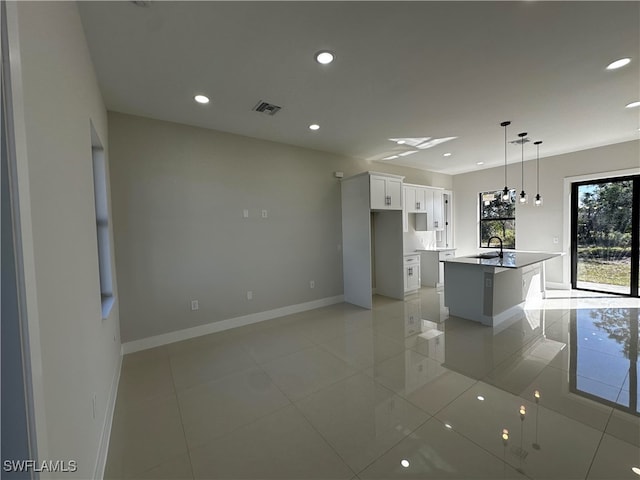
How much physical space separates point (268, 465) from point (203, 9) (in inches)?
118

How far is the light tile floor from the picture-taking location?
161 centimetres

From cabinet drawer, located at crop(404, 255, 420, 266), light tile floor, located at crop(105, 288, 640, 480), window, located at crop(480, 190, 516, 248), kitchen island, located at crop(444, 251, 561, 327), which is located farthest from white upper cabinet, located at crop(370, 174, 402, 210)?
window, located at crop(480, 190, 516, 248)

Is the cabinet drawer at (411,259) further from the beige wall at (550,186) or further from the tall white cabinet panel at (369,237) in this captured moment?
the beige wall at (550,186)

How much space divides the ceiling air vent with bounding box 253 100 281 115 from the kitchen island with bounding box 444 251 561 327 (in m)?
3.33

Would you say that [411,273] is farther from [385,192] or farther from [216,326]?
[216,326]

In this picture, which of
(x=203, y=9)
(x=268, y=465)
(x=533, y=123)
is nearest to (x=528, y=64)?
(x=533, y=123)

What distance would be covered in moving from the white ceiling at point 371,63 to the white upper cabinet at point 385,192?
962 millimetres

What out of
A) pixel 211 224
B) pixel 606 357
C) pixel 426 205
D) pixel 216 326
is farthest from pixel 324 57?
pixel 426 205

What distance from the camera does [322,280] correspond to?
4898 mm

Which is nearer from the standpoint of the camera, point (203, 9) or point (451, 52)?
point (203, 9)

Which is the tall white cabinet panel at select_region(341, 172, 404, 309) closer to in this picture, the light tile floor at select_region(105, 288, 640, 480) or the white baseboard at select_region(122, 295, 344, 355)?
the white baseboard at select_region(122, 295, 344, 355)

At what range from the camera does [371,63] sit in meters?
2.37

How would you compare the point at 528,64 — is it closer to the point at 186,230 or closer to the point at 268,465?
the point at 268,465

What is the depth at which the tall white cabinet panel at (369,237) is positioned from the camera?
15.1ft
